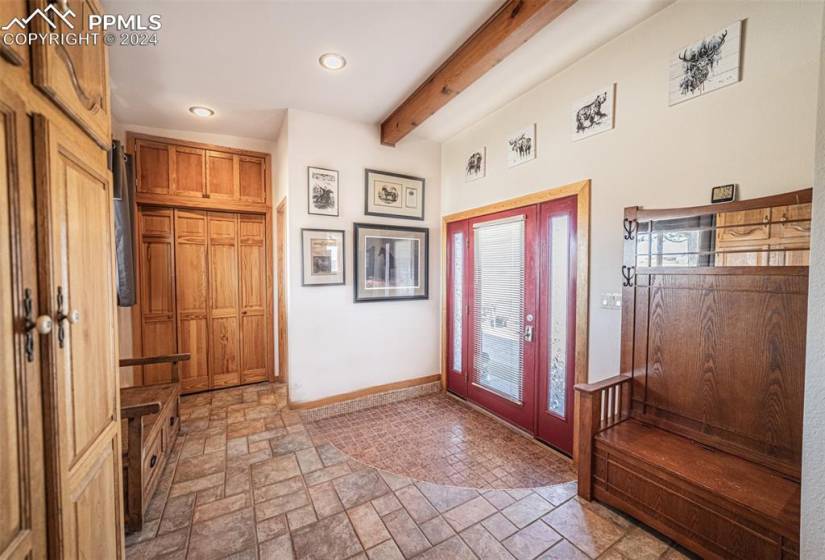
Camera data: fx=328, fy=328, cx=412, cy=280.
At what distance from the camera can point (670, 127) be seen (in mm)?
1951

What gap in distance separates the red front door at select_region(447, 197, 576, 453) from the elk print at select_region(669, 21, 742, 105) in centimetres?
86

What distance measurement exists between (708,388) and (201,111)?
4.45 metres

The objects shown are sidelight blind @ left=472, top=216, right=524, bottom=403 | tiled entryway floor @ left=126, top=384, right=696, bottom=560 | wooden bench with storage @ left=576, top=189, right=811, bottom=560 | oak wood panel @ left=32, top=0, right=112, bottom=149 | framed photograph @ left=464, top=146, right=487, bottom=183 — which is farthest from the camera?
framed photograph @ left=464, top=146, right=487, bottom=183

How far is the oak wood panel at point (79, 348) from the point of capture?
84cm

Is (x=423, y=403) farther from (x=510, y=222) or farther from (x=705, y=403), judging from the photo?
(x=705, y=403)

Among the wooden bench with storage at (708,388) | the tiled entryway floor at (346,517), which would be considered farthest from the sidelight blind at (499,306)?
the tiled entryway floor at (346,517)

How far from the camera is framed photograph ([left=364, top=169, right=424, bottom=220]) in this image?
11.4 ft

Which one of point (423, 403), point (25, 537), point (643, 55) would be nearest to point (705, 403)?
point (643, 55)

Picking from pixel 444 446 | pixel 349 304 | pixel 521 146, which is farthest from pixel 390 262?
pixel 444 446

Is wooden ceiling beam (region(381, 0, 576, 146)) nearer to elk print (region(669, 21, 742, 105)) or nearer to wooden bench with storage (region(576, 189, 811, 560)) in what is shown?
elk print (region(669, 21, 742, 105))

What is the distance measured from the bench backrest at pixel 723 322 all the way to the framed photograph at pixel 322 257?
96.0 inches

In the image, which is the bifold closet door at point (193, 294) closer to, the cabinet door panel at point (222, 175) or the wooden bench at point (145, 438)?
the cabinet door panel at point (222, 175)

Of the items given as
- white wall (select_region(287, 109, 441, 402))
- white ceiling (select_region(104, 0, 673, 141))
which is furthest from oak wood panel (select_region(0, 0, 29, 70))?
white wall (select_region(287, 109, 441, 402))

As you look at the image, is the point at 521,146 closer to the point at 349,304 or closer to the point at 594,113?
the point at 594,113
